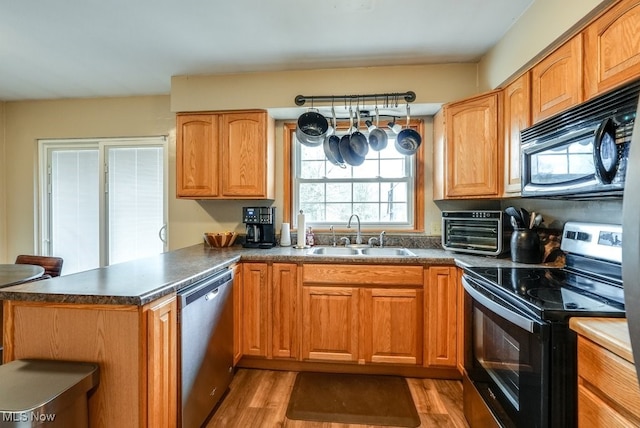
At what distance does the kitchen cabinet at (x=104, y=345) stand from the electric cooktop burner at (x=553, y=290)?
4.80 feet

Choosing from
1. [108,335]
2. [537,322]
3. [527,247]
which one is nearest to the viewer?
[537,322]

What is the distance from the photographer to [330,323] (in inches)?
87.4

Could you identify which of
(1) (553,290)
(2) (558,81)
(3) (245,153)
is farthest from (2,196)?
(2) (558,81)

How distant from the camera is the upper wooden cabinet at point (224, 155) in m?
2.58

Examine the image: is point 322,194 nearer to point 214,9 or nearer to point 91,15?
point 214,9

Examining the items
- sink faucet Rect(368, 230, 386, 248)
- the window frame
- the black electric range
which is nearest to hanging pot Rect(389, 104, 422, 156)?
sink faucet Rect(368, 230, 386, 248)

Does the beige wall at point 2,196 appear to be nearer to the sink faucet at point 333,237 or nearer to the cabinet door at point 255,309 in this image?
the cabinet door at point 255,309

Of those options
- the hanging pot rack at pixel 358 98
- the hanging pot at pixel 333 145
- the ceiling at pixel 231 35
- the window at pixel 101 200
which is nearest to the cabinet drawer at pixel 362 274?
the hanging pot at pixel 333 145

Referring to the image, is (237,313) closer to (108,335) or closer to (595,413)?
(108,335)

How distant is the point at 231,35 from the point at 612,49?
2.04 m

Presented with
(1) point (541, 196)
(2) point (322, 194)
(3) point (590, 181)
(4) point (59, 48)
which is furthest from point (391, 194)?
(4) point (59, 48)

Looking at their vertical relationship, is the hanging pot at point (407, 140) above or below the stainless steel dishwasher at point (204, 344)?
above

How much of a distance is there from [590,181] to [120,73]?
3320mm

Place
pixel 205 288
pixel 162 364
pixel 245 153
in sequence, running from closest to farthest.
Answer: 1. pixel 162 364
2. pixel 205 288
3. pixel 245 153
